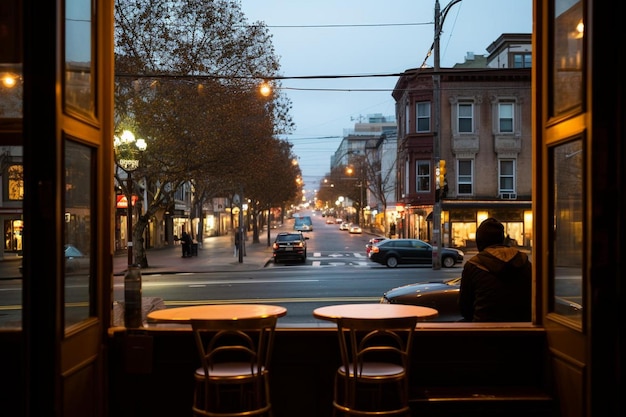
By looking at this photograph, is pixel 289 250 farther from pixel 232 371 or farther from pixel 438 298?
pixel 232 371

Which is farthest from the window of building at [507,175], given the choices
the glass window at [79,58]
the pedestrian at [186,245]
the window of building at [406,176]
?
the glass window at [79,58]

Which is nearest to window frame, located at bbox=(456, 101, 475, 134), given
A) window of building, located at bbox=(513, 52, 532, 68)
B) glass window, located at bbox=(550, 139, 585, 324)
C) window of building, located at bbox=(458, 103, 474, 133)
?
window of building, located at bbox=(458, 103, 474, 133)

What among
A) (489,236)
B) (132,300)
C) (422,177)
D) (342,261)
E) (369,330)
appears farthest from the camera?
(422,177)

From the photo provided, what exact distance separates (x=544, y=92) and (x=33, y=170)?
3.93 metres

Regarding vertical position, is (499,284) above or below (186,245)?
above

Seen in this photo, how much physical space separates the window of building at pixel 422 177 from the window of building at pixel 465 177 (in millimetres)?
2279

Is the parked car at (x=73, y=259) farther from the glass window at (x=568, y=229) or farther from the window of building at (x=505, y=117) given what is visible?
the window of building at (x=505, y=117)

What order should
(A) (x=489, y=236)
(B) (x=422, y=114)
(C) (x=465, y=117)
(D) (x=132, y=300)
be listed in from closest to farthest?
(D) (x=132, y=300) < (A) (x=489, y=236) < (C) (x=465, y=117) < (B) (x=422, y=114)

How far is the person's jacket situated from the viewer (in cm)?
553

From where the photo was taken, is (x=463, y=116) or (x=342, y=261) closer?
(x=342, y=261)

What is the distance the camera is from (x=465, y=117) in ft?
137

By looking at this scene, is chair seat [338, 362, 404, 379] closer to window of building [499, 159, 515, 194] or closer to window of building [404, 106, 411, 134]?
window of building [499, 159, 515, 194]

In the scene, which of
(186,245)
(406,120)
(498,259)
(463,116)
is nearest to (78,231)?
(498,259)

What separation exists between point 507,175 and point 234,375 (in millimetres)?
39457
